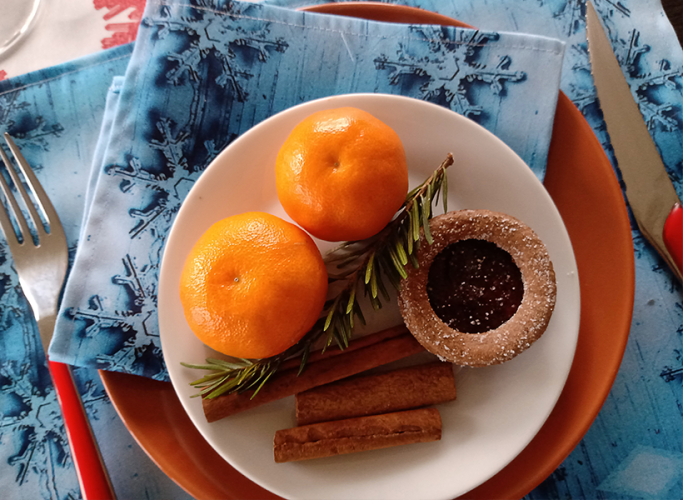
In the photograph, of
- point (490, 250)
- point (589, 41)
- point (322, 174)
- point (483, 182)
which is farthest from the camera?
point (589, 41)

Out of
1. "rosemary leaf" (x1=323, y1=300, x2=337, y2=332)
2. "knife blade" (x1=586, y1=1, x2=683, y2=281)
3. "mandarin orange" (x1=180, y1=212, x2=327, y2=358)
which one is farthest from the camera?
"knife blade" (x1=586, y1=1, x2=683, y2=281)

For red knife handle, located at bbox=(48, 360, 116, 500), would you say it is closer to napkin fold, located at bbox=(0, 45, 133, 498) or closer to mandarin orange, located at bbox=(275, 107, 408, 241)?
napkin fold, located at bbox=(0, 45, 133, 498)

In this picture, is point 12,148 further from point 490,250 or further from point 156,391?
point 490,250

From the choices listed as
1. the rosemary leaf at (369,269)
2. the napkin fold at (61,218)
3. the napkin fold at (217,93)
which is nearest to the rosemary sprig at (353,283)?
the rosemary leaf at (369,269)

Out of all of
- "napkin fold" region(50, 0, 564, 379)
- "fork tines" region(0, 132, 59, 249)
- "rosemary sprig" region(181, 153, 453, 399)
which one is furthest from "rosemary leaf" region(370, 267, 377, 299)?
"fork tines" region(0, 132, 59, 249)

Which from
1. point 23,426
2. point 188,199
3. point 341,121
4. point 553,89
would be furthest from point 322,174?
point 23,426

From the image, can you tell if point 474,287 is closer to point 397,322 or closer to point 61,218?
point 397,322
